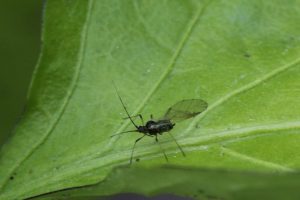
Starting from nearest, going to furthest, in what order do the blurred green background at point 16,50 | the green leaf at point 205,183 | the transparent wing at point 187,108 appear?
the green leaf at point 205,183
the transparent wing at point 187,108
the blurred green background at point 16,50

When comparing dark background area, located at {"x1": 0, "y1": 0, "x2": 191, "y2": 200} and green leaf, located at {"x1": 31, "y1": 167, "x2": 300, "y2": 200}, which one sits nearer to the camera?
green leaf, located at {"x1": 31, "y1": 167, "x2": 300, "y2": 200}

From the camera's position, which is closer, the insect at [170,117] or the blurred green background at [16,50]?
the insect at [170,117]

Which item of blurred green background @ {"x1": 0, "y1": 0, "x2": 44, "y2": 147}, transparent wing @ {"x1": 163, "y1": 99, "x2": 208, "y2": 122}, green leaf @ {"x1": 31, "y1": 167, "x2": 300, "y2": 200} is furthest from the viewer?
blurred green background @ {"x1": 0, "y1": 0, "x2": 44, "y2": 147}

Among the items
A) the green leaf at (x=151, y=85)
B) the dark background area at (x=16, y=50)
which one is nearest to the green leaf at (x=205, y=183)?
the green leaf at (x=151, y=85)

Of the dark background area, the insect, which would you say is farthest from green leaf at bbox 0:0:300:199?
the dark background area

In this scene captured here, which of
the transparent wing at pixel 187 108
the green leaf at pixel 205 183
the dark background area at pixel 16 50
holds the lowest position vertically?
the green leaf at pixel 205 183

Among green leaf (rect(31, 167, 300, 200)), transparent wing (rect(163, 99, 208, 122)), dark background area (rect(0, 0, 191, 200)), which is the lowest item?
green leaf (rect(31, 167, 300, 200))

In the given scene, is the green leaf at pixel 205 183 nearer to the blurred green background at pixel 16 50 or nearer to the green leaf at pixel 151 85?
the green leaf at pixel 151 85

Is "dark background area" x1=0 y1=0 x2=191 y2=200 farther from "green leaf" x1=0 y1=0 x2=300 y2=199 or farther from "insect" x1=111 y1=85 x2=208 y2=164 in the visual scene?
"insect" x1=111 y1=85 x2=208 y2=164
